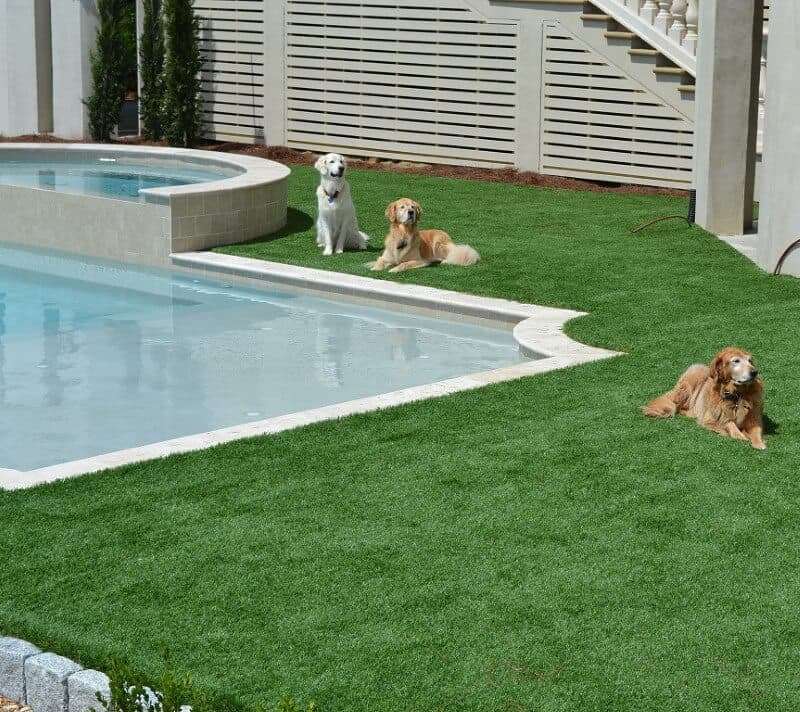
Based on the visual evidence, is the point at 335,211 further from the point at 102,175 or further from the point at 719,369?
the point at 719,369

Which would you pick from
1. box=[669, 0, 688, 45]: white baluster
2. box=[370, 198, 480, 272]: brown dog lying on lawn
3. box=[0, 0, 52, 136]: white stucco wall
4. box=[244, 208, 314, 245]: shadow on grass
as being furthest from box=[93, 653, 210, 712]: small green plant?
box=[0, 0, 52, 136]: white stucco wall

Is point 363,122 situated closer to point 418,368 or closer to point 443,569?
point 418,368

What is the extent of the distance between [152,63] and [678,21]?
9261mm

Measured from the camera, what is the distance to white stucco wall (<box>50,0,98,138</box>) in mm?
24359

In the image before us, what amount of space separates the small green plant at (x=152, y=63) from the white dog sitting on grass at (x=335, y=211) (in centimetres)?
1010

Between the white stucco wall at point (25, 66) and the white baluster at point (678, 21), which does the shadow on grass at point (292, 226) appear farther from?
the white stucco wall at point (25, 66)

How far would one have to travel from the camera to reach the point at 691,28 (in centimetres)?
1808

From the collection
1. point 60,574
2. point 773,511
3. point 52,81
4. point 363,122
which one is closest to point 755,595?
point 773,511

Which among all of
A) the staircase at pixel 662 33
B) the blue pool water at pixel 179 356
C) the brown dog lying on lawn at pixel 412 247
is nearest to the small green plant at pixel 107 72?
the staircase at pixel 662 33

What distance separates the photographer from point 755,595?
5844mm

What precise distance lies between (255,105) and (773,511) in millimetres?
17372

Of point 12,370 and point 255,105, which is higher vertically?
point 255,105

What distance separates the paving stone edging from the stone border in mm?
1853

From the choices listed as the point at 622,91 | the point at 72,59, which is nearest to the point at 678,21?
the point at 622,91
